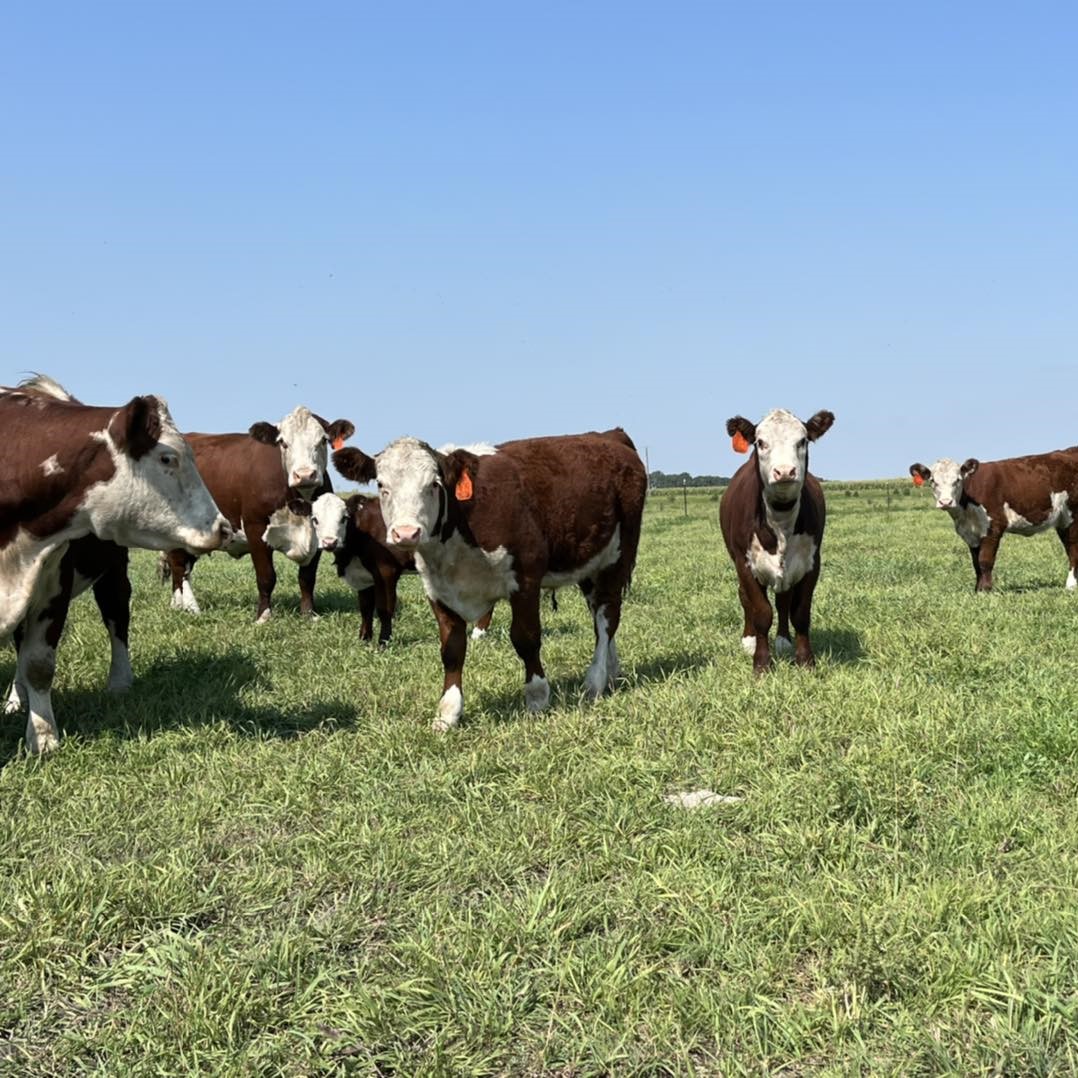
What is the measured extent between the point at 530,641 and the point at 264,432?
6163 millimetres

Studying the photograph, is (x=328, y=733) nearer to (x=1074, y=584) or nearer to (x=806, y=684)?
(x=806, y=684)

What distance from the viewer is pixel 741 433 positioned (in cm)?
831

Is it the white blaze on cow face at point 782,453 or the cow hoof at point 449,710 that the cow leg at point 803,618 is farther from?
the cow hoof at point 449,710

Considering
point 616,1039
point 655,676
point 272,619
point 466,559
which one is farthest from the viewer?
point 272,619

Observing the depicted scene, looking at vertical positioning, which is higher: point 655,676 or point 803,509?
point 803,509

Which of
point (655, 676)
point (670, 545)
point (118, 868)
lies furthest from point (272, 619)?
point (670, 545)

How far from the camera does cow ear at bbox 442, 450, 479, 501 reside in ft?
21.3

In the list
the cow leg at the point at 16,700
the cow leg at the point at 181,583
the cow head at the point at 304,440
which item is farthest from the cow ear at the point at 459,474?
the cow leg at the point at 181,583

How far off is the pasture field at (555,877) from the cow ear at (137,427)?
1691 mm

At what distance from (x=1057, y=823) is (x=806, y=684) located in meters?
2.48

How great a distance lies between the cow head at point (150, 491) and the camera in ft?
19.4

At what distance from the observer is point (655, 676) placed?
786cm

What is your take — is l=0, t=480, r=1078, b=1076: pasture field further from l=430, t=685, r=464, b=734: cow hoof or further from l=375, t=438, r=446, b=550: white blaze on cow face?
l=375, t=438, r=446, b=550: white blaze on cow face

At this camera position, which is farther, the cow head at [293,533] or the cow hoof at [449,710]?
the cow head at [293,533]
